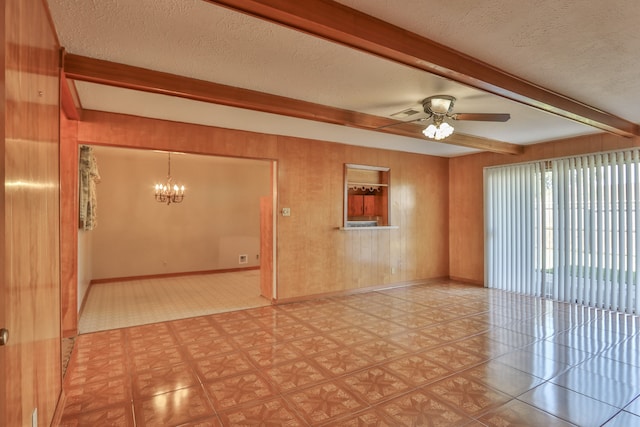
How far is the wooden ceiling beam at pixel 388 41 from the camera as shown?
5.93 ft

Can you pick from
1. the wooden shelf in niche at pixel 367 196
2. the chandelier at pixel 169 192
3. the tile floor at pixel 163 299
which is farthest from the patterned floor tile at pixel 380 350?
the chandelier at pixel 169 192

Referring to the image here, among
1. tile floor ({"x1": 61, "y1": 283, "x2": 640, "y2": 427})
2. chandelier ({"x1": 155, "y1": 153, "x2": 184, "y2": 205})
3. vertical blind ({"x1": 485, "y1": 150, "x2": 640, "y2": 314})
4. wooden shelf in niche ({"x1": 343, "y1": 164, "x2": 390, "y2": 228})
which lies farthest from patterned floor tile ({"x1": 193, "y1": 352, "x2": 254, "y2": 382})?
vertical blind ({"x1": 485, "y1": 150, "x2": 640, "y2": 314})

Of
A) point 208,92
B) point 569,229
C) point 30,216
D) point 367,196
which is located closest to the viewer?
point 30,216

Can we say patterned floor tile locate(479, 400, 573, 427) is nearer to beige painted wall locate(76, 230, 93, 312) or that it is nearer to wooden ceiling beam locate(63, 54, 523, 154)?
wooden ceiling beam locate(63, 54, 523, 154)

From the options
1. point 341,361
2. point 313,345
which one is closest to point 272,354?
point 313,345

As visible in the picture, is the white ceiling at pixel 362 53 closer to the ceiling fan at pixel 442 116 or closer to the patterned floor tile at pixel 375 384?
the ceiling fan at pixel 442 116

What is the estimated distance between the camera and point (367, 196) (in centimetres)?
650

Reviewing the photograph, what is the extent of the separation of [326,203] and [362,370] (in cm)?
313

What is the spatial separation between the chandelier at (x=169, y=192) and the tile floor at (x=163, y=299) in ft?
5.68

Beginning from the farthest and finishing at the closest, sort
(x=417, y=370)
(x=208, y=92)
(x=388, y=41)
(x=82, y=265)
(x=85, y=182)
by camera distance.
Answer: (x=82, y=265) < (x=85, y=182) < (x=208, y=92) < (x=417, y=370) < (x=388, y=41)

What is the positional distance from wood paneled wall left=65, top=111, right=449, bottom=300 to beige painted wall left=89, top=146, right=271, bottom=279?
250cm

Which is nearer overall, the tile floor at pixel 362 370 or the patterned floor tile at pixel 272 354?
the tile floor at pixel 362 370

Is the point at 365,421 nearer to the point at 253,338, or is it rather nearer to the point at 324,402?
the point at 324,402

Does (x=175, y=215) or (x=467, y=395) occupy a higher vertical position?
(x=175, y=215)
